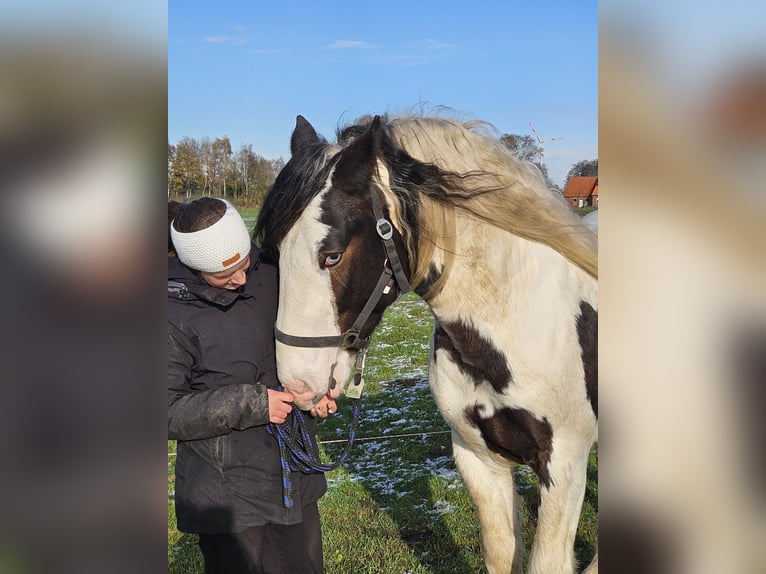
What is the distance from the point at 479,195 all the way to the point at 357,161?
0.44 meters

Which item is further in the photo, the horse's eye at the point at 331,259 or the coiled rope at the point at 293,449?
the coiled rope at the point at 293,449

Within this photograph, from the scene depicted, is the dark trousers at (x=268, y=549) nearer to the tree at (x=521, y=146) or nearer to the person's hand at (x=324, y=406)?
the person's hand at (x=324, y=406)

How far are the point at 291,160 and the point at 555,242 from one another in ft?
3.27

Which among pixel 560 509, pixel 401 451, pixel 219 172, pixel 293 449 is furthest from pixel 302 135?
pixel 219 172

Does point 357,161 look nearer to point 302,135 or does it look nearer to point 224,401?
point 302,135

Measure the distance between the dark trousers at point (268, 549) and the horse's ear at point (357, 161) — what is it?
1.31 metres

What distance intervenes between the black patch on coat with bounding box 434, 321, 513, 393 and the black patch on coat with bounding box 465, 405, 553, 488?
13 centimetres

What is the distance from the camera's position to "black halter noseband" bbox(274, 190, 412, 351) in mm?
2061

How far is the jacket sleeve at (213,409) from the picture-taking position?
82.0 inches
